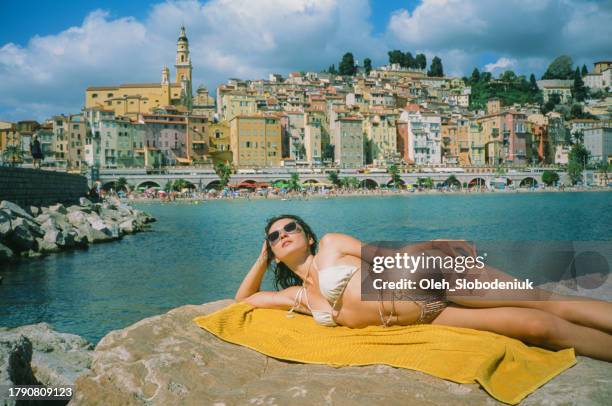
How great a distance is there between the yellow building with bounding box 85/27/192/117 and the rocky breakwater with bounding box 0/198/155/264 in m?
79.0

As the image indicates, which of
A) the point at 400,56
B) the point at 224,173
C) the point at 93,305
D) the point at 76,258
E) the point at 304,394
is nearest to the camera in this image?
the point at 304,394

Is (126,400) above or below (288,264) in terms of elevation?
below

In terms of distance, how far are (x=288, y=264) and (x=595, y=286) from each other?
93.8 inches

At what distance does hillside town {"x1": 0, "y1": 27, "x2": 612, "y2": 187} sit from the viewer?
88.6 meters

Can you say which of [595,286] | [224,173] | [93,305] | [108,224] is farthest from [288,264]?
[224,173]

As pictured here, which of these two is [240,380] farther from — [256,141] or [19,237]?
[256,141]

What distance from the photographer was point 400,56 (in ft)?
516

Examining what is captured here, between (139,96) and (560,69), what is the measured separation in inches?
4700

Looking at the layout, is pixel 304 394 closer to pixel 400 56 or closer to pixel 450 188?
pixel 450 188

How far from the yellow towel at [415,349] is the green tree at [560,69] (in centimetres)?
17149

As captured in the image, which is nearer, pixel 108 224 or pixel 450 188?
pixel 108 224

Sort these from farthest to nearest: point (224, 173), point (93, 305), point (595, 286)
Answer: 1. point (224, 173)
2. point (93, 305)
3. point (595, 286)

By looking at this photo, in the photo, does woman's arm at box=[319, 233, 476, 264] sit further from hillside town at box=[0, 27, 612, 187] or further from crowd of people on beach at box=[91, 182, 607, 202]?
hillside town at box=[0, 27, 612, 187]

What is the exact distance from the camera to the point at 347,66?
151 m
